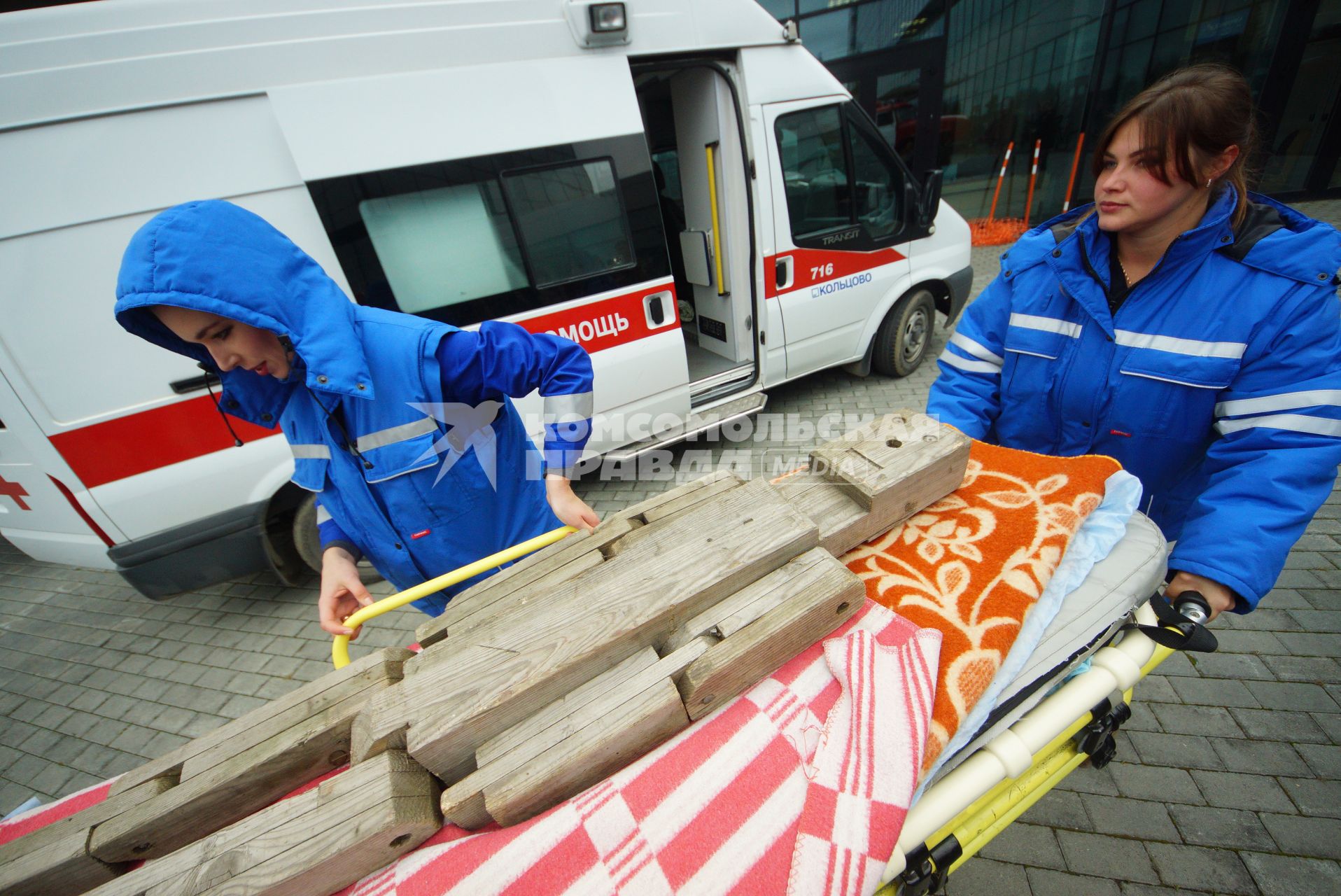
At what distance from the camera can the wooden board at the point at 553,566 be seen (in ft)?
3.41

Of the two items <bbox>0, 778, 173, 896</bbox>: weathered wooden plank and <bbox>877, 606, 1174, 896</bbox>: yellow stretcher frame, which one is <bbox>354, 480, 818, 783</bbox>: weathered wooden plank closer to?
<bbox>0, 778, 173, 896</bbox>: weathered wooden plank

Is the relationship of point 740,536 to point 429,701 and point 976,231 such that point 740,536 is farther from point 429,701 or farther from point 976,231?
point 976,231

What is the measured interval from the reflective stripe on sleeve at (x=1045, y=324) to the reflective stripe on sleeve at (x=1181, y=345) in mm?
100

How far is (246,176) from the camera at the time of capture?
236 centimetres

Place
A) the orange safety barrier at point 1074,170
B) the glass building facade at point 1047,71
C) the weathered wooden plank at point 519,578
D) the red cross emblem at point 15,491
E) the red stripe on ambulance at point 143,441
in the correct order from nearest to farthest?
1. the weathered wooden plank at point 519,578
2. the red stripe on ambulance at point 143,441
3. the red cross emblem at point 15,491
4. the glass building facade at point 1047,71
5. the orange safety barrier at point 1074,170

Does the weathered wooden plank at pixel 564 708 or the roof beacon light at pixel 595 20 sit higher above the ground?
the roof beacon light at pixel 595 20

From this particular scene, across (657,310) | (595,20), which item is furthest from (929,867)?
(595,20)

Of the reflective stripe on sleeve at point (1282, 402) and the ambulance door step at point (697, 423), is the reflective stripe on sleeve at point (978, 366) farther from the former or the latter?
the ambulance door step at point (697, 423)

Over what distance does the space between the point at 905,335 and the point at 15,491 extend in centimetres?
656

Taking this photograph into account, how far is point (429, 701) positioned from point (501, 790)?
0.65 ft

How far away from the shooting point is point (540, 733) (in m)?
0.82

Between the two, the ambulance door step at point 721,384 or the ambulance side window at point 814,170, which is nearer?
the ambulance side window at point 814,170

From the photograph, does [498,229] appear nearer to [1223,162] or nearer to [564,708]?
[564,708]

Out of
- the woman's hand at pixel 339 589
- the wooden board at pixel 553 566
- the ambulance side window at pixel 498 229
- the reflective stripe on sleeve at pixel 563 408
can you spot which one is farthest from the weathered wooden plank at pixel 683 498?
the ambulance side window at pixel 498 229
